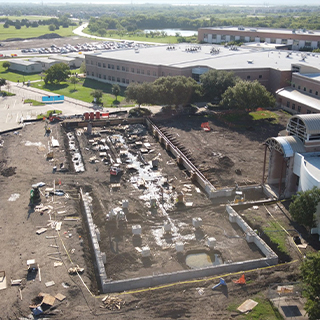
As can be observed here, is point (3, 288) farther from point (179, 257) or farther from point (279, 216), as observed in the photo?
point (279, 216)

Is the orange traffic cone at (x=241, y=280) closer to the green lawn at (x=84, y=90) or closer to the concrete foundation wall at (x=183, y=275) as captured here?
the concrete foundation wall at (x=183, y=275)

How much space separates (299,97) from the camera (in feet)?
195

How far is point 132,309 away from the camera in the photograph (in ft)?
72.5

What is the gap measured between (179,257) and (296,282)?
26.1 ft

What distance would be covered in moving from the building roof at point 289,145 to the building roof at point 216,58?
35.6 meters

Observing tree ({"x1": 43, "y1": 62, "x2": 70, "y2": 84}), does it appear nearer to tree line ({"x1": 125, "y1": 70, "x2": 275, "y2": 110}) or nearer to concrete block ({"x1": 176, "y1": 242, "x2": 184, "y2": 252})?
tree line ({"x1": 125, "y1": 70, "x2": 275, "y2": 110})

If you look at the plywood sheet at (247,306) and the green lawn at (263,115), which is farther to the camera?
the green lawn at (263,115)

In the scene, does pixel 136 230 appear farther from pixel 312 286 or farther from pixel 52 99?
pixel 52 99

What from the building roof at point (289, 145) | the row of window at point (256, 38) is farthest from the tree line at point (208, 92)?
the row of window at point (256, 38)

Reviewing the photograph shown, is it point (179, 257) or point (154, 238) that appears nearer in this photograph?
point (179, 257)

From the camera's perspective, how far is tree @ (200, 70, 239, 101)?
2468 inches

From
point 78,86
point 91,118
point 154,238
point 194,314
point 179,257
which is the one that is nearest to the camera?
point 194,314

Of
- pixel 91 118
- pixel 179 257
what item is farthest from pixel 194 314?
pixel 91 118

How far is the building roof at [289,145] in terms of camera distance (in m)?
33.7
